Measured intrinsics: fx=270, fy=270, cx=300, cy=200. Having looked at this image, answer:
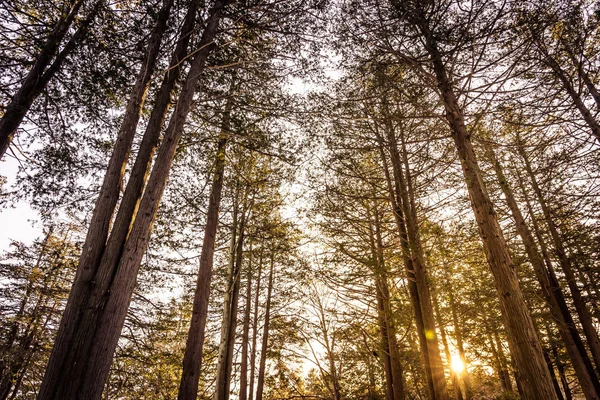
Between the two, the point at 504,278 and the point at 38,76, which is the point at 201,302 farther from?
the point at 38,76

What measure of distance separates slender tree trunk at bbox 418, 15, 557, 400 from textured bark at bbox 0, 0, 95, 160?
7220mm

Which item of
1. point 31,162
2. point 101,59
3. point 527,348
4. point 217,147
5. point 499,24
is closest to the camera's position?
point 527,348

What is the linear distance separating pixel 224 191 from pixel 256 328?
6.38m

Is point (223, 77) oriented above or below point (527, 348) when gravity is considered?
above

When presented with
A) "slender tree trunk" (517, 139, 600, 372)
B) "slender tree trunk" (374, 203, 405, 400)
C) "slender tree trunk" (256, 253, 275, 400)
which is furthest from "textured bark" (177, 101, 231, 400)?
"slender tree trunk" (517, 139, 600, 372)

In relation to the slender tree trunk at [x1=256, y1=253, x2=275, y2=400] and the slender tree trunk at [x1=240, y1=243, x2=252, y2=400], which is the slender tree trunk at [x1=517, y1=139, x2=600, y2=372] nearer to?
the slender tree trunk at [x1=256, y1=253, x2=275, y2=400]

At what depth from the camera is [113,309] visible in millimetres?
3062

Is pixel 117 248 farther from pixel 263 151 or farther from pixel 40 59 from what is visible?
pixel 40 59

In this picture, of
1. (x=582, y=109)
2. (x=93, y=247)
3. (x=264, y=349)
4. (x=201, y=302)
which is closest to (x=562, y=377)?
(x=582, y=109)

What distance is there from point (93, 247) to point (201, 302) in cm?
345

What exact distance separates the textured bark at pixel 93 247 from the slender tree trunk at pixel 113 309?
0.07m

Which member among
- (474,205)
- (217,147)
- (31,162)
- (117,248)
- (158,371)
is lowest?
(158,371)

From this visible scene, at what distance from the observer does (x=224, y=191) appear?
9.28 metres

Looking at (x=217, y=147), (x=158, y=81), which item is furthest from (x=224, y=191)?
(x=158, y=81)
